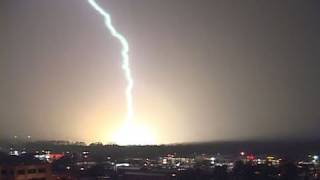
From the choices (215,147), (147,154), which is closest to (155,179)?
(147,154)

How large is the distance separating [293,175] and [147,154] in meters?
26.4

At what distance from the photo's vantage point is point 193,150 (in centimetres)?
5884

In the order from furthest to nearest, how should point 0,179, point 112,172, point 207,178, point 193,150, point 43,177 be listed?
point 193,150, point 112,172, point 207,178, point 43,177, point 0,179

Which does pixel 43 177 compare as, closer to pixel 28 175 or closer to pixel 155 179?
pixel 28 175

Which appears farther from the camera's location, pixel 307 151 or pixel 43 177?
pixel 307 151

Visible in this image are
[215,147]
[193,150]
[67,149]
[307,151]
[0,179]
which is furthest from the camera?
[215,147]

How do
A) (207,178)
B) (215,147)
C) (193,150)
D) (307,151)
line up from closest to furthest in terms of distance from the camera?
(207,178), (307,151), (193,150), (215,147)

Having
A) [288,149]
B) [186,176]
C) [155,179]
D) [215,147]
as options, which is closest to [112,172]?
[155,179]

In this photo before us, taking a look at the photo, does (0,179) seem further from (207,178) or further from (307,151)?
(307,151)

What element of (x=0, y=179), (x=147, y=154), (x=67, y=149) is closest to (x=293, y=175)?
(x=0, y=179)

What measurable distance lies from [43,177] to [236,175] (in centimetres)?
961

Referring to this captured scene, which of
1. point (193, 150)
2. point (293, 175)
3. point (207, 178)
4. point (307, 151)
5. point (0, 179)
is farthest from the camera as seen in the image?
point (193, 150)

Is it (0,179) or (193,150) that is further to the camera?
(193,150)

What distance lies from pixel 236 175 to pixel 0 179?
1136 cm
